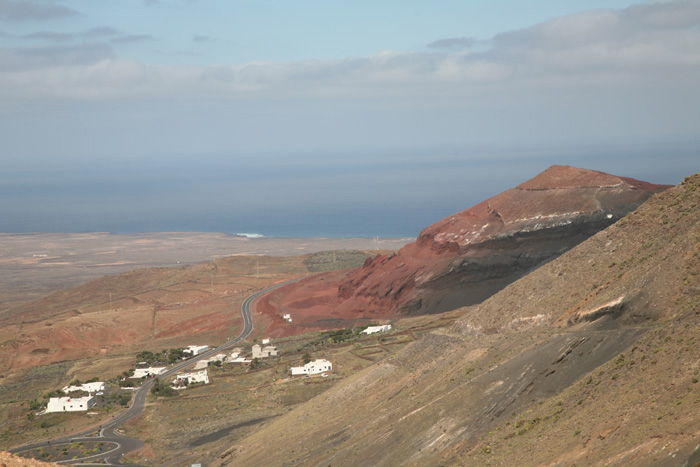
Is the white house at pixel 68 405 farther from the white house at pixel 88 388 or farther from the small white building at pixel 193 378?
the small white building at pixel 193 378

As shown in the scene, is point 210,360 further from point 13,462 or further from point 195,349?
point 13,462

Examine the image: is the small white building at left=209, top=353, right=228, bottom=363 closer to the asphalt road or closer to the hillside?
the asphalt road

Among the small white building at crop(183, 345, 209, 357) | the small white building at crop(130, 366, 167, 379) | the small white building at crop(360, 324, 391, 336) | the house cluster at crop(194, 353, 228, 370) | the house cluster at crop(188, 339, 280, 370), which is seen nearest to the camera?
the small white building at crop(130, 366, 167, 379)

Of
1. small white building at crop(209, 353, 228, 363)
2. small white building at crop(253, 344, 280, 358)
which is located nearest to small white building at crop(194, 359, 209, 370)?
small white building at crop(209, 353, 228, 363)

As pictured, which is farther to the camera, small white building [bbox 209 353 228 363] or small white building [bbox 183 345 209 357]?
small white building [bbox 183 345 209 357]

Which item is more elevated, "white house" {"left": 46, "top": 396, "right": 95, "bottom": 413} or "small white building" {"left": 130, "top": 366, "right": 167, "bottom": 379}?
"white house" {"left": 46, "top": 396, "right": 95, "bottom": 413}

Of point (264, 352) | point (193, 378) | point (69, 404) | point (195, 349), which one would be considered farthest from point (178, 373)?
point (69, 404)
